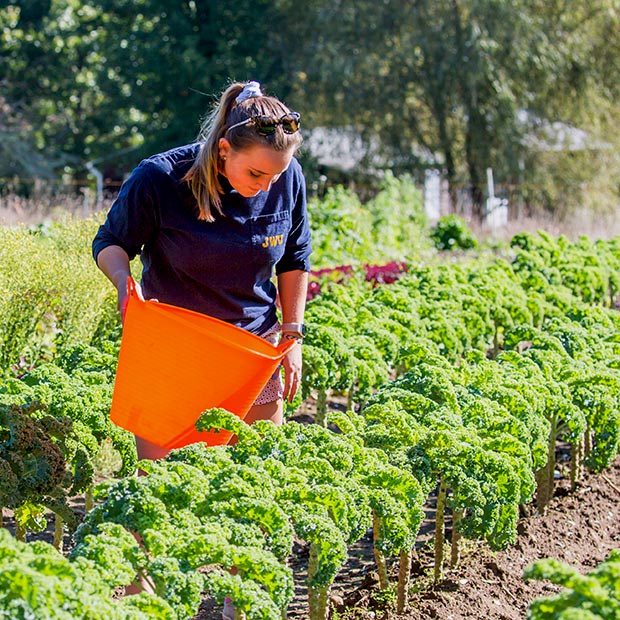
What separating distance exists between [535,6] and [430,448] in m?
23.0

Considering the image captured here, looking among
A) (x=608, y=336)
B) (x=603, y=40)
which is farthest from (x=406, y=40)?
(x=608, y=336)

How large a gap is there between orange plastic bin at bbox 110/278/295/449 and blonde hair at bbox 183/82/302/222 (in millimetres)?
430

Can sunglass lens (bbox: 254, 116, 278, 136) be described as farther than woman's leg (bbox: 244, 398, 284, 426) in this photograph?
No

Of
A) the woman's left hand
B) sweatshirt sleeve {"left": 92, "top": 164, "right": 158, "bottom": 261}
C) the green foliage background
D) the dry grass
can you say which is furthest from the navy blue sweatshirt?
the green foliage background

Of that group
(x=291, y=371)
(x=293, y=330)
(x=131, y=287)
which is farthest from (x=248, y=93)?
(x=291, y=371)

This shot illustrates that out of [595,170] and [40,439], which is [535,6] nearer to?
[595,170]

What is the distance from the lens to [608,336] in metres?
6.70

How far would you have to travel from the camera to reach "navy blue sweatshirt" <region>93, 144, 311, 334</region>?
3.52 metres

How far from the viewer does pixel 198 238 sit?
3.57 m

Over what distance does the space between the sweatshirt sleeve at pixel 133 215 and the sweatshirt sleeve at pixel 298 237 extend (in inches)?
23.7

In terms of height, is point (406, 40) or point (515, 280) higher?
point (406, 40)

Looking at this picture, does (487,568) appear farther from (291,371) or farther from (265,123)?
(265,123)

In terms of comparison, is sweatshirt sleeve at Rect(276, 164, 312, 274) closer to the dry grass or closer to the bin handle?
the bin handle

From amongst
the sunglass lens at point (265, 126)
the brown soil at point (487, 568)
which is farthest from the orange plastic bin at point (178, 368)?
the brown soil at point (487, 568)
